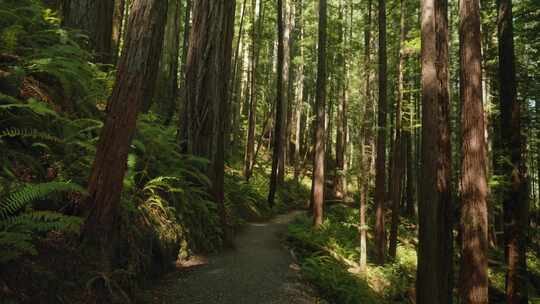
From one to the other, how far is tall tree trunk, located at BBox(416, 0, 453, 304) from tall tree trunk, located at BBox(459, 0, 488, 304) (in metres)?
0.50

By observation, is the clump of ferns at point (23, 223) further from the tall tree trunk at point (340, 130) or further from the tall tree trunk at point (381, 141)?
the tall tree trunk at point (340, 130)

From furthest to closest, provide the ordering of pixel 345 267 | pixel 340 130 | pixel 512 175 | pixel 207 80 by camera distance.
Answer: pixel 340 130, pixel 512 175, pixel 345 267, pixel 207 80

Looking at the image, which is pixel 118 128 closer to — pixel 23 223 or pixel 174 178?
pixel 23 223

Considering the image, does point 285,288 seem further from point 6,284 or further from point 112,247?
point 6,284

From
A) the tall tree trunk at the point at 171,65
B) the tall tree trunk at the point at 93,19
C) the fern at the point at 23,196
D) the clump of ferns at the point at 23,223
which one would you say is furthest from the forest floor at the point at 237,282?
the tall tree trunk at the point at 171,65

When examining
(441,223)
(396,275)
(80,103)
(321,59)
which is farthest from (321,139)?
(80,103)

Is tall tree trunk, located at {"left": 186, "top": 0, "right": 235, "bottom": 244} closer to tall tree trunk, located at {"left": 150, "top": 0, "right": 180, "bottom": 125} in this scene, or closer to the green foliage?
the green foliage

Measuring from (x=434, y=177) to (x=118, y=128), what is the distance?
18.4 feet

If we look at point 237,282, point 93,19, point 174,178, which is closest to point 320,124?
point 93,19

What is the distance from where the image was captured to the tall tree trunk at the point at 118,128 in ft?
12.0

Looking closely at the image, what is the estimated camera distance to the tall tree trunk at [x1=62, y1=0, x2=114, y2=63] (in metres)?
6.74

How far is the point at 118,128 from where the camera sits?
3.72m

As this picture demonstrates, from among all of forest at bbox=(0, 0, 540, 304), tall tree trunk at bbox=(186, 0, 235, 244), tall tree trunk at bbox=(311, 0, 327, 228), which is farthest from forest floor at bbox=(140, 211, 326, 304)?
tall tree trunk at bbox=(311, 0, 327, 228)

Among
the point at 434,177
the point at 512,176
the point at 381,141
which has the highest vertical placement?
the point at 381,141
